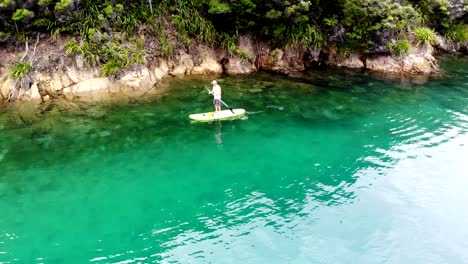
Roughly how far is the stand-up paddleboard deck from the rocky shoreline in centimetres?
441

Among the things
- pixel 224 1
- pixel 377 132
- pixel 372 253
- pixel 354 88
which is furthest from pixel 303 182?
pixel 224 1

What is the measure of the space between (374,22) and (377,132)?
10301 millimetres

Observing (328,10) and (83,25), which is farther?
(328,10)

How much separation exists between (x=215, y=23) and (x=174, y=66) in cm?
387

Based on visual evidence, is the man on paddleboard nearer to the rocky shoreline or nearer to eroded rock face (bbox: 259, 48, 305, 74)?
the rocky shoreline

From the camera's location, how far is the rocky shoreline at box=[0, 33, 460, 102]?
21203 millimetres

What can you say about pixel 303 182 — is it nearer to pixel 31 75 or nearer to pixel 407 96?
pixel 407 96

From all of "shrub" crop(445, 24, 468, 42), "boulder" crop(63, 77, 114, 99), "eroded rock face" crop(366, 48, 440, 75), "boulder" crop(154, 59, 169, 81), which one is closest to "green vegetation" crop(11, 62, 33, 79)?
"boulder" crop(63, 77, 114, 99)

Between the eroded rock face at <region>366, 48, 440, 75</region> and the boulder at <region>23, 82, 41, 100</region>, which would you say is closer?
the boulder at <region>23, 82, 41, 100</region>

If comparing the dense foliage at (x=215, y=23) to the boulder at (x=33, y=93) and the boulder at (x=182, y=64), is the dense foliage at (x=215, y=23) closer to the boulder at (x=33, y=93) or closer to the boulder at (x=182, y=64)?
the boulder at (x=182, y=64)

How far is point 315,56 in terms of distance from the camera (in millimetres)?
27359

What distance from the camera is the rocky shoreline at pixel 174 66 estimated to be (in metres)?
21.2

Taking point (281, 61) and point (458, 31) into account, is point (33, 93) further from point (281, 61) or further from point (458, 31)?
point (458, 31)

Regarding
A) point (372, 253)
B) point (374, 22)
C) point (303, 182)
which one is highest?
point (374, 22)
